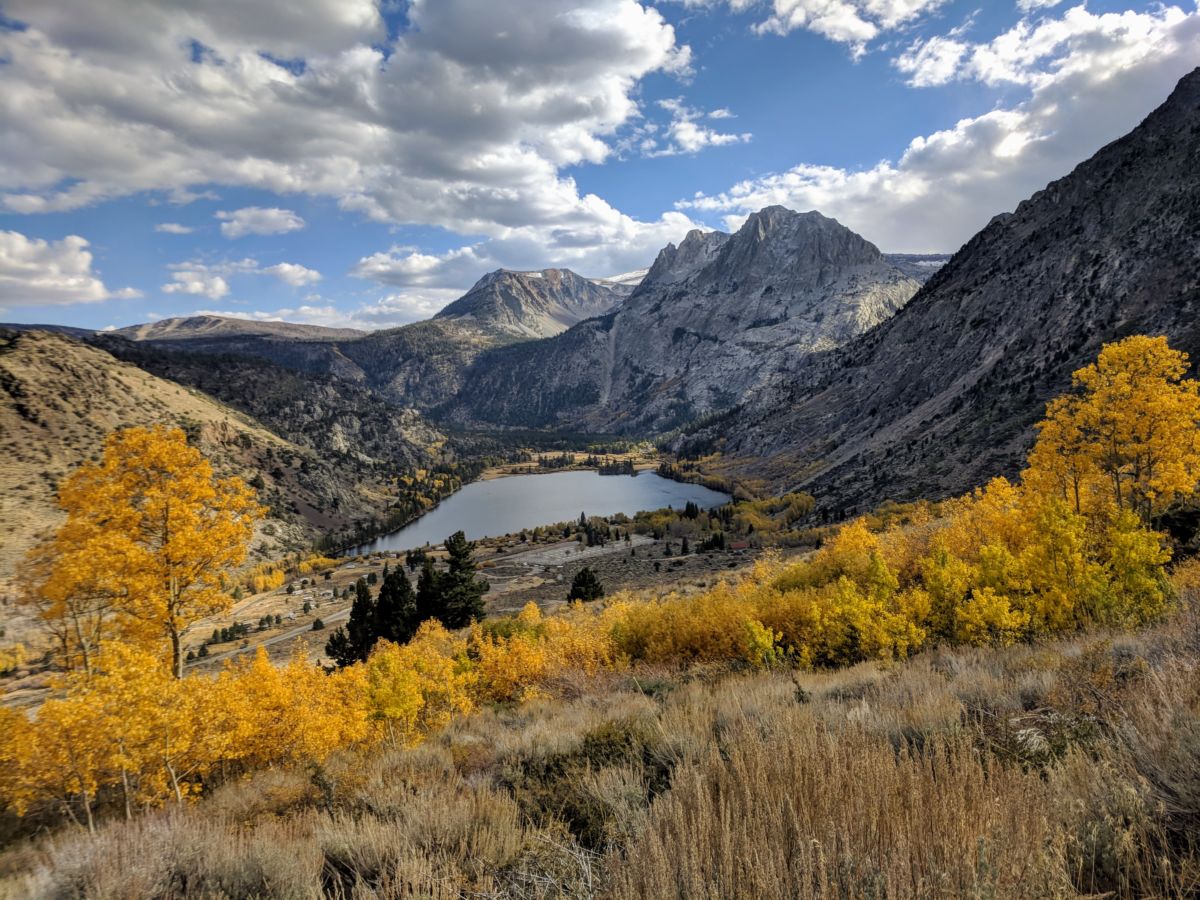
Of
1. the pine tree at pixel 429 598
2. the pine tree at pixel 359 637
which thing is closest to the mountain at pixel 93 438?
the pine tree at pixel 359 637

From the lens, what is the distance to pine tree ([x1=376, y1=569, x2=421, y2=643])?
42.5 meters

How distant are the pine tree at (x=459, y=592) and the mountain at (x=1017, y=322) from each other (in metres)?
65.9

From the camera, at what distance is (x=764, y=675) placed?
1120 centimetres

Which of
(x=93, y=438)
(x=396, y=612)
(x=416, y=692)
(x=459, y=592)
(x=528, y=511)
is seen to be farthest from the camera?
A: (x=528, y=511)

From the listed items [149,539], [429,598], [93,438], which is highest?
[93,438]

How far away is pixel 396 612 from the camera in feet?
144

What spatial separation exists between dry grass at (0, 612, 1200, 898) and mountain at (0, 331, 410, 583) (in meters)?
115

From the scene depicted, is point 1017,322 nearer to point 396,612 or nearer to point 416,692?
point 396,612

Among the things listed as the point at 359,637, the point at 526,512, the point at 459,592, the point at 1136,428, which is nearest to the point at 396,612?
the point at 359,637

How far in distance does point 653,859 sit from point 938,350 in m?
156

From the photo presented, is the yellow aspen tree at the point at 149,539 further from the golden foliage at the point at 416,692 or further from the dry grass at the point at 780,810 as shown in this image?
the golden foliage at the point at 416,692

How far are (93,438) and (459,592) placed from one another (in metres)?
139

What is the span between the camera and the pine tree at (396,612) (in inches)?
1674

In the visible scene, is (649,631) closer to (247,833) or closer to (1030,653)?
(1030,653)
